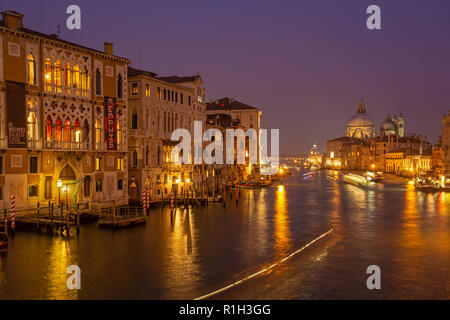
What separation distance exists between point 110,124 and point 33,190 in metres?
8.56

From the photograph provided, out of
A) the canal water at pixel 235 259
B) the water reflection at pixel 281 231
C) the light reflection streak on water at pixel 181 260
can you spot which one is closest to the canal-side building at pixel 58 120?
the canal water at pixel 235 259

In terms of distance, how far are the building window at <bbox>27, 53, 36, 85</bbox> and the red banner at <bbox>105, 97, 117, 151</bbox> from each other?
6700mm

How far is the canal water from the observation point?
15.7 metres

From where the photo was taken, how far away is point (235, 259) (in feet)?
67.6

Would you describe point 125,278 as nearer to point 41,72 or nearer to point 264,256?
point 264,256

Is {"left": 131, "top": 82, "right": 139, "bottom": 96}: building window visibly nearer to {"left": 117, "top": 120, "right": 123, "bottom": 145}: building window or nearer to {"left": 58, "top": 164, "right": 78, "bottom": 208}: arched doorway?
{"left": 117, "top": 120, "right": 123, "bottom": 145}: building window

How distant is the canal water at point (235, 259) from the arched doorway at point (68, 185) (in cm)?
466

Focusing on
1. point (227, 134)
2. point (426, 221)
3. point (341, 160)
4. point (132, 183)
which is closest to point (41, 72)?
point (132, 183)

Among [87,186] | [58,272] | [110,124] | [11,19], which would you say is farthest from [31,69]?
[58,272]

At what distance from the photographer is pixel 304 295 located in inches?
599

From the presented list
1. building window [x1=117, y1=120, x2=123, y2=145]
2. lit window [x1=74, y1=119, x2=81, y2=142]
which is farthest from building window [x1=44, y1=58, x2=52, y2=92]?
building window [x1=117, y1=120, x2=123, y2=145]

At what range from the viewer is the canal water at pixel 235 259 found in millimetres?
15664

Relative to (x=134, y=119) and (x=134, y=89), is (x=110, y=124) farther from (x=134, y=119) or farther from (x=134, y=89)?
(x=134, y=89)
